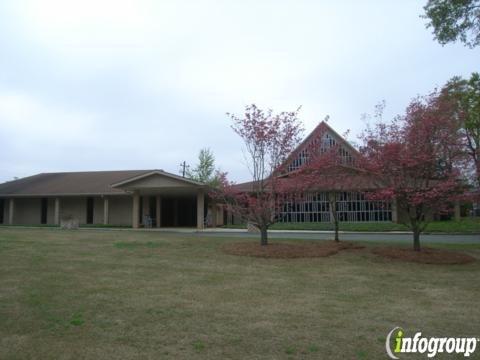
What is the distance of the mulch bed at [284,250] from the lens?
41.4 feet

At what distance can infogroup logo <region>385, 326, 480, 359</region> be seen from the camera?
4.90m

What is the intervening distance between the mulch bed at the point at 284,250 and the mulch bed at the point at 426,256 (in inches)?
53.4

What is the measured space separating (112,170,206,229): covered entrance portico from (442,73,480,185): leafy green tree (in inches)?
537

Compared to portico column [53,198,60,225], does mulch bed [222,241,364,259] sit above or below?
below

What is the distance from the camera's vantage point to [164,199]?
33.6 metres

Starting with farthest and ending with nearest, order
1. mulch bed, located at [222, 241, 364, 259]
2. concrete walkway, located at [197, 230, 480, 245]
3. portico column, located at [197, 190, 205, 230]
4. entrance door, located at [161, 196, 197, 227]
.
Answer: entrance door, located at [161, 196, 197, 227] → portico column, located at [197, 190, 205, 230] → concrete walkway, located at [197, 230, 480, 245] → mulch bed, located at [222, 241, 364, 259]

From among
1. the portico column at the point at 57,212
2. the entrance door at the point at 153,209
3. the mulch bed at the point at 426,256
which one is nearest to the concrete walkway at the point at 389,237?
the mulch bed at the point at 426,256

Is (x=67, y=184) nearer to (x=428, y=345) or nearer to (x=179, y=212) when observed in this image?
(x=179, y=212)

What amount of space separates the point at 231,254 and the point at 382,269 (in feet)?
14.4

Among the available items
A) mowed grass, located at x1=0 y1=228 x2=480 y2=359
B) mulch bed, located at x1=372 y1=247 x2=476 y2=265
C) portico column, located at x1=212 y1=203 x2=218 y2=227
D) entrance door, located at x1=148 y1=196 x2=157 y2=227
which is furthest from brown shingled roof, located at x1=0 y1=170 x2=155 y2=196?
mulch bed, located at x1=372 y1=247 x2=476 y2=265

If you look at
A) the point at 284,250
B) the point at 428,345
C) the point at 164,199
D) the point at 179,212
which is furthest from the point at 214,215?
the point at 428,345

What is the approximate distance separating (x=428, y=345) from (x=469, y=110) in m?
20.7

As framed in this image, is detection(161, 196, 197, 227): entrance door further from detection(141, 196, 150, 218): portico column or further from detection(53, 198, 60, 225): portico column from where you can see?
detection(53, 198, 60, 225): portico column

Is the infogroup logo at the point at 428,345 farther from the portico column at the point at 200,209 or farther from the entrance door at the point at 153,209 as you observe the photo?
the entrance door at the point at 153,209
